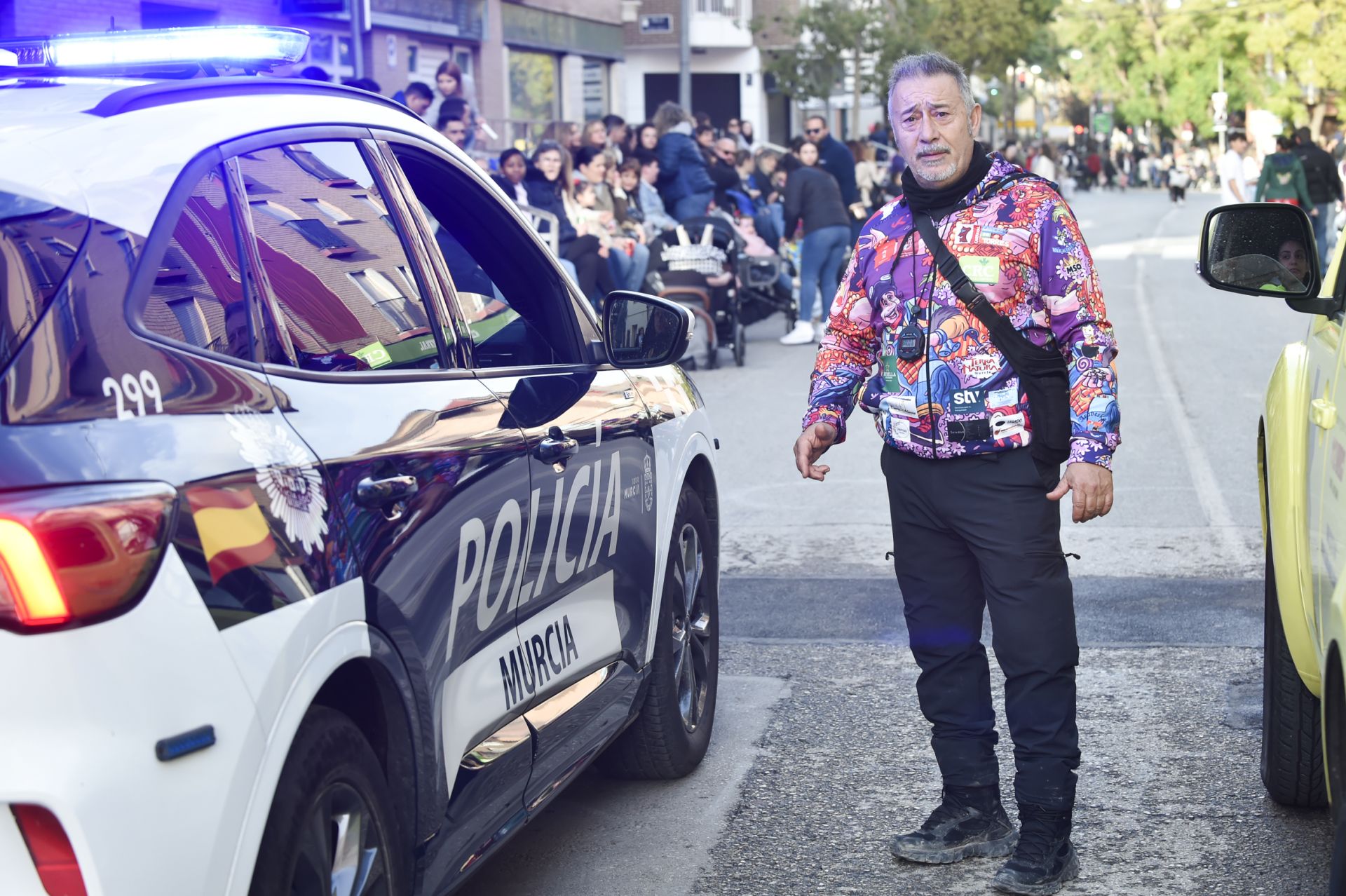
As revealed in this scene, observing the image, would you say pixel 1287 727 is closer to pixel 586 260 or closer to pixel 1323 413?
pixel 1323 413

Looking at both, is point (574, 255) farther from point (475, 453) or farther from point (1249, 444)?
point (475, 453)

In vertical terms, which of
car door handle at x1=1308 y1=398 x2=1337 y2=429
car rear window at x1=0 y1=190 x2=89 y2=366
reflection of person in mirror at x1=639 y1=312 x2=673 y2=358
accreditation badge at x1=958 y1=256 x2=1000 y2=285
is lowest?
car door handle at x1=1308 y1=398 x2=1337 y2=429

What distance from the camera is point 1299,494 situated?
3.92 metres

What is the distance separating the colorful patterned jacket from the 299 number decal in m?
1.95

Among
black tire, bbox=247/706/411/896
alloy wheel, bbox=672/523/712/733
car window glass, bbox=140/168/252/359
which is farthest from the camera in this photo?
alloy wheel, bbox=672/523/712/733

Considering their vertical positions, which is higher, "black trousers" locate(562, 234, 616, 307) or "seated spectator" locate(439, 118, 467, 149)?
"seated spectator" locate(439, 118, 467, 149)

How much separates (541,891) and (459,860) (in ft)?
2.71

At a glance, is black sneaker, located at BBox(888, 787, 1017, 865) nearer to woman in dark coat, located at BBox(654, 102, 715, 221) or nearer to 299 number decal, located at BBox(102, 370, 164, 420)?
299 number decal, located at BBox(102, 370, 164, 420)

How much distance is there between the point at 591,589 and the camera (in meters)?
4.04

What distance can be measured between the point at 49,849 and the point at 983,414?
230 centimetres

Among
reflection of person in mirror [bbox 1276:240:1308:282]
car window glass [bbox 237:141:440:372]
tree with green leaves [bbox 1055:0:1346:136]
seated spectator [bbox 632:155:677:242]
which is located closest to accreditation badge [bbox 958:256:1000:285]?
reflection of person in mirror [bbox 1276:240:1308:282]

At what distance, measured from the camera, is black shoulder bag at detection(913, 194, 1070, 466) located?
3.87 metres

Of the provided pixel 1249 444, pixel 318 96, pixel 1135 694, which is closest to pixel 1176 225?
pixel 1249 444

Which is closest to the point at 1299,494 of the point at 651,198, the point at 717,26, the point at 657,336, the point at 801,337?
the point at 657,336
